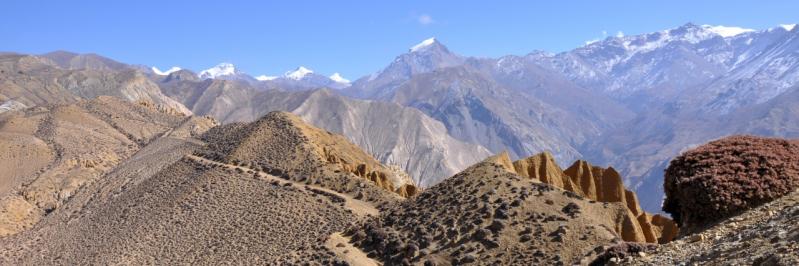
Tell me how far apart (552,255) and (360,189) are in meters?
25.1

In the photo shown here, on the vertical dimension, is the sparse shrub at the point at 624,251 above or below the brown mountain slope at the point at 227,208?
below

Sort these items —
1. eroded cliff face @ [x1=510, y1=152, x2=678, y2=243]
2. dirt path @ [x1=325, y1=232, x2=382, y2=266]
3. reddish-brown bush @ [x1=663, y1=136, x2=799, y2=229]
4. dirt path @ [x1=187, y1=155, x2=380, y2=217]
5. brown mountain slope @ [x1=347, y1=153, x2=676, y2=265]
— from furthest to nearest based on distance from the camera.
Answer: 1. dirt path @ [x1=187, y1=155, x2=380, y2=217]
2. eroded cliff face @ [x1=510, y1=152, x2=678, y2=243]
3. dirt path @ [x1=325, y1=232, x2=382, y2=266]
4. brown mountain slope @ [x1=347, y1=153, x2=676, y2=265]
5. reddish-brown bush @ [x1=663, y1=136, x2=799, y2=229]

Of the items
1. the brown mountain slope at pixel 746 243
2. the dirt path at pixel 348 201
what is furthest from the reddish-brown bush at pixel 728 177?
the dirt path at pixel 348 201

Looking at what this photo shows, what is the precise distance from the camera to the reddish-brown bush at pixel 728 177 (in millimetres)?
26281

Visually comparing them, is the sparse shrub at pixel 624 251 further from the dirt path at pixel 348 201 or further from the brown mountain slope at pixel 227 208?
the dirt path at pixel 348 201

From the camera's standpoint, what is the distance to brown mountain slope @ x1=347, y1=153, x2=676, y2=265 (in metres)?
34.6

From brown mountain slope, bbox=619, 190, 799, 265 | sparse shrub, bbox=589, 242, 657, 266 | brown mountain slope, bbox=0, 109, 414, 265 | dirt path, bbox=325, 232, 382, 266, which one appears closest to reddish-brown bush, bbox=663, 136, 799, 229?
brown mountain slope, bbox=619, 190, 799, 265

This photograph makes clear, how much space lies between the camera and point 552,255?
1320 inches

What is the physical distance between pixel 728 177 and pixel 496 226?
44.1 ft

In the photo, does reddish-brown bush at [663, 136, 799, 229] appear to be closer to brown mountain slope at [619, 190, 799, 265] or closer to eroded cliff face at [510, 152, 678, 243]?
brown mountain slope at [619, 190, 799, 265]

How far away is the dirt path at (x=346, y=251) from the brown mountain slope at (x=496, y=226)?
1.84 feet

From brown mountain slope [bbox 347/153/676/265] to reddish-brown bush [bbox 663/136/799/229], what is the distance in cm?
523

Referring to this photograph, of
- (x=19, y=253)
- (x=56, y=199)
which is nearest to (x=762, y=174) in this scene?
(x=19, y=253)

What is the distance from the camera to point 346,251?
42.2 m
